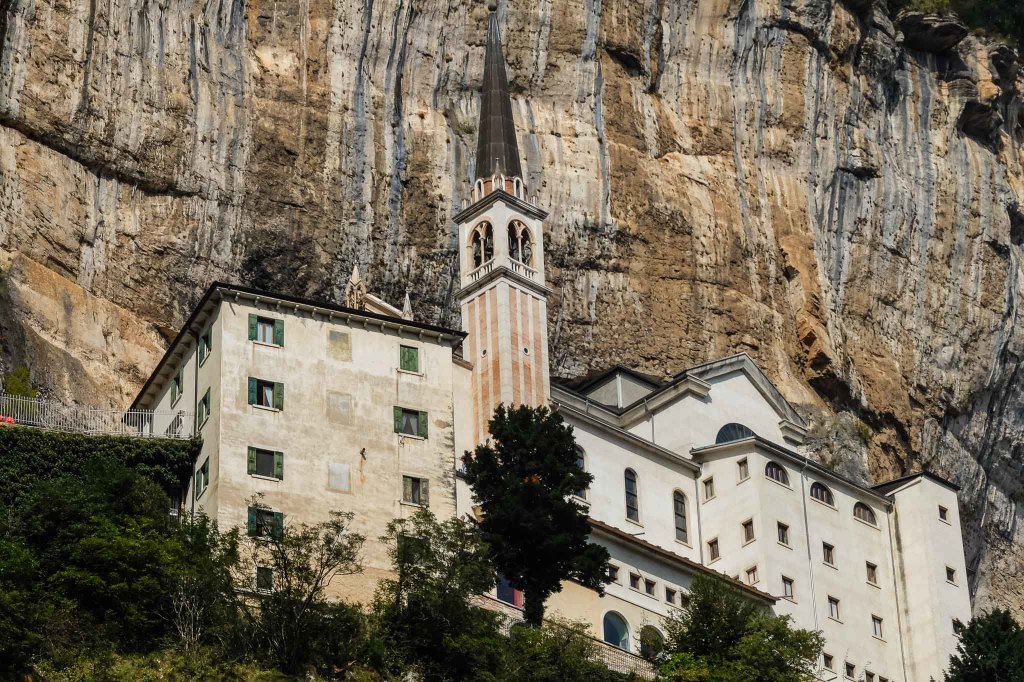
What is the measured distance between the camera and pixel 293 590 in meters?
46.7

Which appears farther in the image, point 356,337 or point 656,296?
point 656,296

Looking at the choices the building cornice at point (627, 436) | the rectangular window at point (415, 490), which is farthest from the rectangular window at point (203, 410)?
the building cornice at point (627, 436)

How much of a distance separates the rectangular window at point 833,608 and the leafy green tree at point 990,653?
3.86 m

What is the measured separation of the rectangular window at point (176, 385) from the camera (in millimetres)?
56062

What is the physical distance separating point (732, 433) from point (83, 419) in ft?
74.8

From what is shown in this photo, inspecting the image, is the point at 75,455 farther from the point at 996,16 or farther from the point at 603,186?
the point at 996,16

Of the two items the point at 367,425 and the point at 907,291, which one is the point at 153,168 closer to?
the point at 367,425

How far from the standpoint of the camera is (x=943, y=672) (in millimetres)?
63844

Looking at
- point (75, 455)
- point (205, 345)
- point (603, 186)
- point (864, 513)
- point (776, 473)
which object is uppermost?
point (603, 186)

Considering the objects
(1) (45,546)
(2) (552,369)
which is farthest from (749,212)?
(1) (45,546)

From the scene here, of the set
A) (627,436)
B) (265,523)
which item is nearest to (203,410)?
(265,523)

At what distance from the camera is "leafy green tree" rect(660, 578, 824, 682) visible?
166 ft

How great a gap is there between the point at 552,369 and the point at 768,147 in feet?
47.1

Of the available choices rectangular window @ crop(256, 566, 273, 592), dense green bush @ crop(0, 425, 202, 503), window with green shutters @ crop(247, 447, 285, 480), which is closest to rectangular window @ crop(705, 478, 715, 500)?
window with green shutters @ crop(247, 447, 285, 480)
